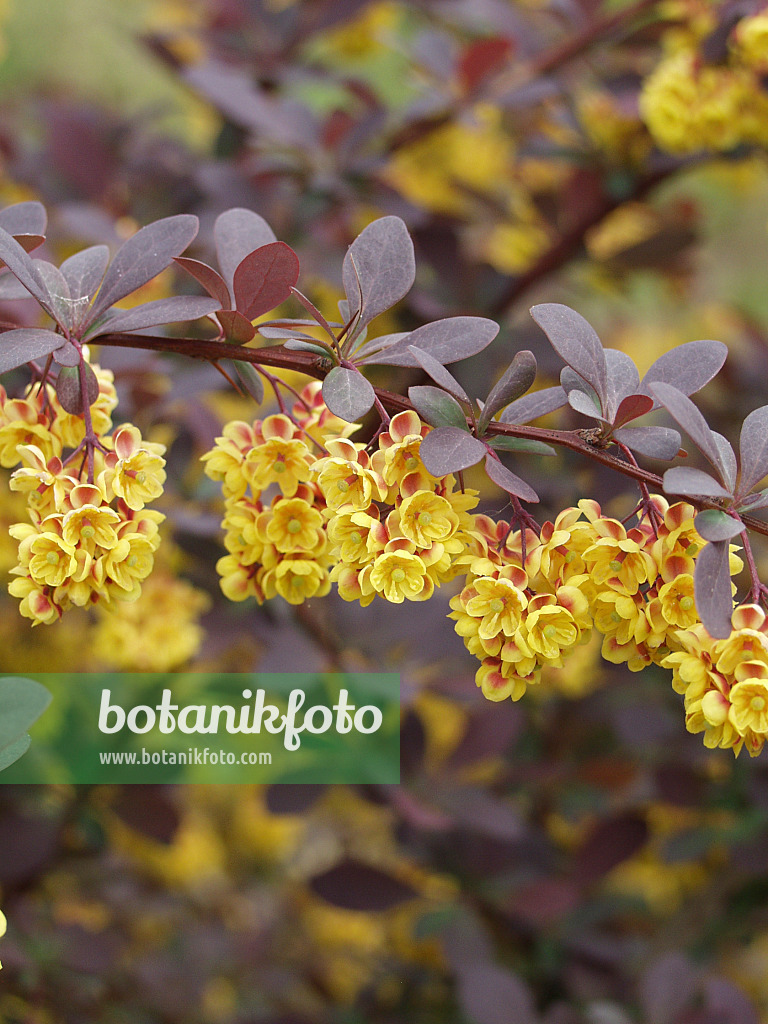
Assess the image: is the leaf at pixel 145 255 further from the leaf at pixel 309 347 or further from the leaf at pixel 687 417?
the leaf at pixel 687 417

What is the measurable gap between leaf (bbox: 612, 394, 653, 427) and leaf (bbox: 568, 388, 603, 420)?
0.01 m

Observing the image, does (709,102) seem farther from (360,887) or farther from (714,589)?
(360,887)

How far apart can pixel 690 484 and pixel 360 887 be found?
2.97ft

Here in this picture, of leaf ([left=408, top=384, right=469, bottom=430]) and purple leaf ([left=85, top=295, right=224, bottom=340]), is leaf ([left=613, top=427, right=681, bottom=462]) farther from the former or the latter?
purple leaf ([left=85, top=295, right=224, bottom=340])

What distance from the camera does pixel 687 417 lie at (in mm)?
467

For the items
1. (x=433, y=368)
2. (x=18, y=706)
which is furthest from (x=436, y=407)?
(x=18, y=706)

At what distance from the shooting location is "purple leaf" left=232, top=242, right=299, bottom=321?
0.52 metres

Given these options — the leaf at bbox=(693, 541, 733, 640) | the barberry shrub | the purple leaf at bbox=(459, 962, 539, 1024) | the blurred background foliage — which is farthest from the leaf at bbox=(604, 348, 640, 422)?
the purple leaf at bbox=(459, 962, 539, 1024)

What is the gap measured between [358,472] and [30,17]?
4350 mm

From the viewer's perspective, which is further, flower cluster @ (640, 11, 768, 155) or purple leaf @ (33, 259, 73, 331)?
flower cluster @ (640, 11, 768, 155)

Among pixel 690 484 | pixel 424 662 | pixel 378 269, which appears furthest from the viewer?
pixel 424 662

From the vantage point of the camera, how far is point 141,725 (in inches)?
30.0

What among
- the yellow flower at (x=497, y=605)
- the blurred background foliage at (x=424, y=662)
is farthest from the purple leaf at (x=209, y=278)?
the blurred background foliage at (x=424, y=662)

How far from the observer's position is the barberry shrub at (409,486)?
1.60 ft
